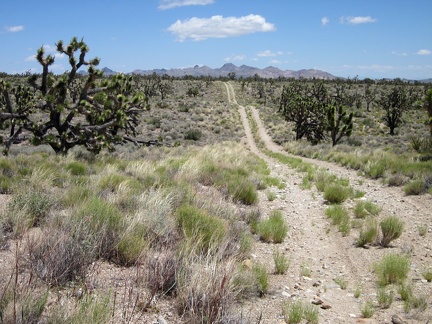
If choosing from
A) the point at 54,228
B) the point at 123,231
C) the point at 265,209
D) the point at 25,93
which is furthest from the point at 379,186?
the point at 25,93

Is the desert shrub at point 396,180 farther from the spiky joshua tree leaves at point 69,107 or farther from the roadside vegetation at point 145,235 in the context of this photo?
the spiky joshua tree leaves at point 69,107

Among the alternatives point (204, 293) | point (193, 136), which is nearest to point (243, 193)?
point (204, 293)

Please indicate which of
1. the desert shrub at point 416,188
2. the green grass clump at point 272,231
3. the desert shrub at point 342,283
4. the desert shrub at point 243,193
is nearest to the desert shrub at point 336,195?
the desert shrub at point 416,188

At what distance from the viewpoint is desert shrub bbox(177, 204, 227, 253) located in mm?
5758

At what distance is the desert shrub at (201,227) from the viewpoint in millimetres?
5758

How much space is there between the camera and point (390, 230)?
7.62m

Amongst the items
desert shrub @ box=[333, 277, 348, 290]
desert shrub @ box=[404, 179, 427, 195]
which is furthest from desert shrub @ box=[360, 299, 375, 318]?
desert shrub @ box=[404, 179, 427, 195]

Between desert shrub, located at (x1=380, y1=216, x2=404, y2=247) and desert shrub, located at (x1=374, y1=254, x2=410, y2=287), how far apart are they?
1626mm

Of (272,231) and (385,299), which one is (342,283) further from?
(272,231)

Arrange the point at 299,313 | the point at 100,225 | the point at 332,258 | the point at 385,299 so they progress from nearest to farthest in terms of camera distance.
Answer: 1. the point at 299,313
2. the point at 385,299
3. the point at 100,225
4. the point at 332,258

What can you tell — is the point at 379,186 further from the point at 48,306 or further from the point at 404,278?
the point at 48,306

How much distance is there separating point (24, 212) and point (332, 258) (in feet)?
18.1

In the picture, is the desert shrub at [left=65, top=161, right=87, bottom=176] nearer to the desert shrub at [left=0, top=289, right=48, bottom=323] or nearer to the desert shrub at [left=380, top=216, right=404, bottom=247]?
the desert shrub at [left=0, top=289, right=48, bottom=323]

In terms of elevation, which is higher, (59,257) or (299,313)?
(59,257)
